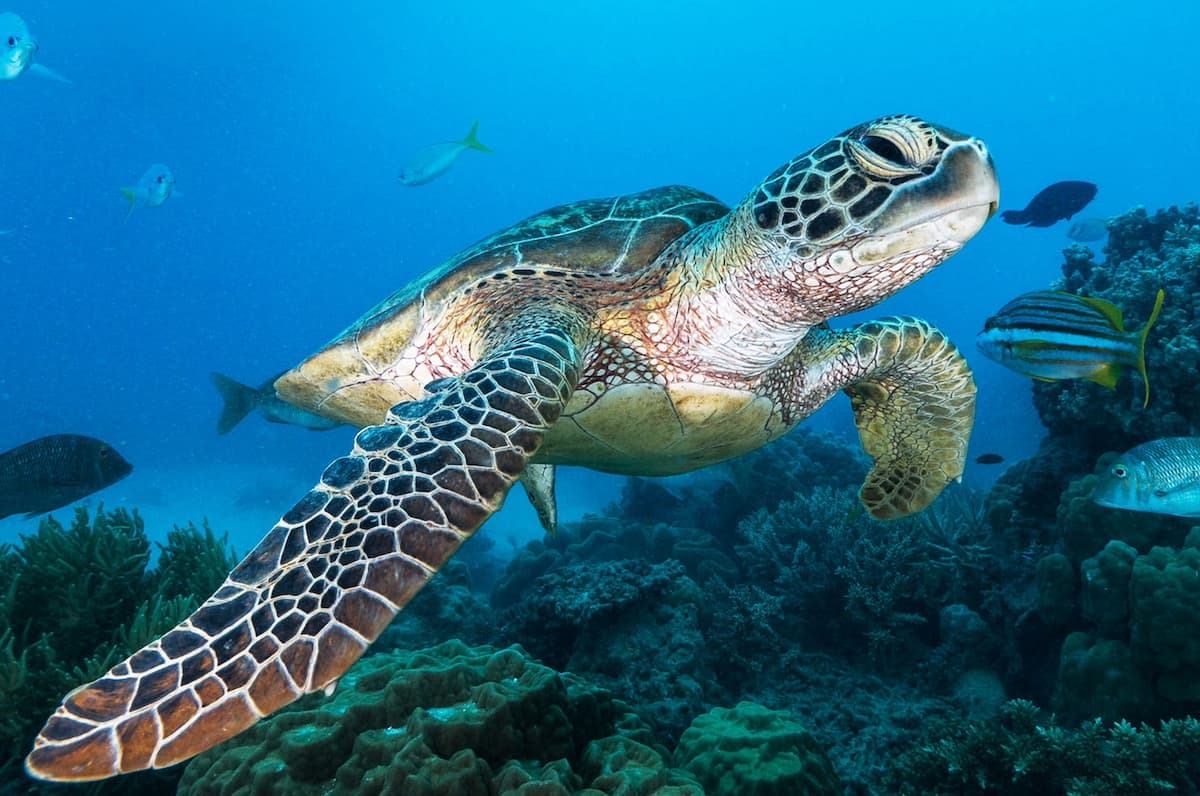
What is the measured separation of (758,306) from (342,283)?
110 meters

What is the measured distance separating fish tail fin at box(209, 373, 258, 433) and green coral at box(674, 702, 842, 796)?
6.92m

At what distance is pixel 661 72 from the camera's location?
10838cm

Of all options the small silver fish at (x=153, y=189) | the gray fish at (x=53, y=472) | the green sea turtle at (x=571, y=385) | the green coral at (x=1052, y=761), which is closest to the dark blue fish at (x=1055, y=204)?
the green sea turtle at (x=571, y=385)

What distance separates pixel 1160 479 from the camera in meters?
3.37

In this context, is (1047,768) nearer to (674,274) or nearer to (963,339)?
(674,274)

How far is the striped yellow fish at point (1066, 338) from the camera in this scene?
11.0 ft

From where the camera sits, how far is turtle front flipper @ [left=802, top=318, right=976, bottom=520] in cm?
363

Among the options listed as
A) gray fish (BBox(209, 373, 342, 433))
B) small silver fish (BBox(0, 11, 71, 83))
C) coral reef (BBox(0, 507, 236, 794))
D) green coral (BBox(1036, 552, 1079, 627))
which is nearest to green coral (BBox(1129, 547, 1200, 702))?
green coral (BBox(1036, 552, 1079, 627))

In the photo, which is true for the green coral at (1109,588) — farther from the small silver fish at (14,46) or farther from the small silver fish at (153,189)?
the small silver fish at (153,189)

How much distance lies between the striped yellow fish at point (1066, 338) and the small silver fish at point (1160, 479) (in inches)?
12.2

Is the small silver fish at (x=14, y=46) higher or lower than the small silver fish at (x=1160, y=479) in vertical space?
higher

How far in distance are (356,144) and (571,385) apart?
108m

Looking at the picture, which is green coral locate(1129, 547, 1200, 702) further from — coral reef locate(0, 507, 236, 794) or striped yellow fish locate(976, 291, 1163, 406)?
coral reef locate(0, 507, 236, 794)

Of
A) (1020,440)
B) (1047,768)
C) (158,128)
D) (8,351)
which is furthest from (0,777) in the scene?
(158,128)
